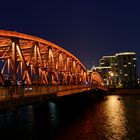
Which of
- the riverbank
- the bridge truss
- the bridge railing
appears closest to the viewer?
the bridge railing

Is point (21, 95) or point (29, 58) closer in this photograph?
point (21, 95)

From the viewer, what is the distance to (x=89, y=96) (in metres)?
99.1

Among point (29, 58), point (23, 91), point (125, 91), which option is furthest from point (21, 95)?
point (125, 91)

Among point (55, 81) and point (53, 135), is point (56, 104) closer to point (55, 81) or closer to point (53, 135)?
point (55, 81)

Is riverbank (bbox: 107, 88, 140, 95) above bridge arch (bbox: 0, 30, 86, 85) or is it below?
below

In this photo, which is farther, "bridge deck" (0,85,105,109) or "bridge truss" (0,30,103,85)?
"bridge truss" (0,30,103,85)

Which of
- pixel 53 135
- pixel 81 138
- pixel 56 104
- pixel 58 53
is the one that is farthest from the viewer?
pixel 56 104

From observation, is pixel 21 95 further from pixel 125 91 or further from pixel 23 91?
pixel 125 91

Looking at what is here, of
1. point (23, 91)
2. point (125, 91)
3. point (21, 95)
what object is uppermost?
point (23, 91)

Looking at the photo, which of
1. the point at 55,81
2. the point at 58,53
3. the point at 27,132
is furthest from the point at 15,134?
the point at 58,53

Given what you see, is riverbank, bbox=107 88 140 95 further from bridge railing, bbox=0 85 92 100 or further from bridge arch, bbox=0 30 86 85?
bridge railing, bbox=0 85 92 100

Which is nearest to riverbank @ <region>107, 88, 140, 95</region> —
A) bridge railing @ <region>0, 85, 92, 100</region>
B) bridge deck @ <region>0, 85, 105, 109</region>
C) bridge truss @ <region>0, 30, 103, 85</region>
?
bridge truss @ <region>0, 30, 103, 85</region>

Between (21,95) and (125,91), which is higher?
(21,95)

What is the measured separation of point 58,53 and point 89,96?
166 feet
